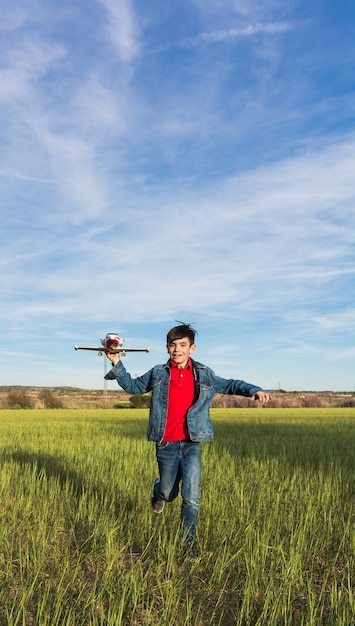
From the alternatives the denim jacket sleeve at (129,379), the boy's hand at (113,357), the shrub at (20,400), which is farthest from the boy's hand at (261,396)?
the shrub at (20,400)

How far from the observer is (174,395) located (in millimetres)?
4453

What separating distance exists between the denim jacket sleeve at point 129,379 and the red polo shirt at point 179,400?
0.71 ft

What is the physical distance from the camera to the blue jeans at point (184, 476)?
13.9 ft

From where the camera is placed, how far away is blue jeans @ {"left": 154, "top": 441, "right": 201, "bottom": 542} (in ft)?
13.9

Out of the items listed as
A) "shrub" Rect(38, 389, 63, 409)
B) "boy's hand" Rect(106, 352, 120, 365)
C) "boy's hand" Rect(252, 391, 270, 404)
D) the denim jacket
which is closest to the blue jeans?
the denim jacket

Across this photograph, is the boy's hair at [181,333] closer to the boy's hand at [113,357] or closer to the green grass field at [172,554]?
A: the boy's hand at [113,357]

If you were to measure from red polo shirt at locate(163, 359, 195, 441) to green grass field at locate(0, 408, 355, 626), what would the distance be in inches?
29.9

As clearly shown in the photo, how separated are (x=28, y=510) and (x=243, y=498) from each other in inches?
81.6

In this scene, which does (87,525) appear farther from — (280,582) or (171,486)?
(280,582)

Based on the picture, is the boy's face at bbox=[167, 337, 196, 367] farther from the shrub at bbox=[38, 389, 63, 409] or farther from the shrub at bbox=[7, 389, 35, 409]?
the shrub at bbox=[7, 389, 35, 409]

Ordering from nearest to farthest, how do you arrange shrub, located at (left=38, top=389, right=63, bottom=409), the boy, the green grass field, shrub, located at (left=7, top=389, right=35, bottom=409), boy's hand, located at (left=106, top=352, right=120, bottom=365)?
the green grass field
the boy
boy's hand, located at (left=106, top=352, right=120, bottom=365)
shrub, located at (left=38, top=389, right=63, bottom=409)
shrub, located at (left=7, top=389, right=35, bottom=409)

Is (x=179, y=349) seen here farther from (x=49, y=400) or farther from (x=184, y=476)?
(x=49, y=400)

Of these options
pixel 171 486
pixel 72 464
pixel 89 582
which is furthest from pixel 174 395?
pixel 72 464

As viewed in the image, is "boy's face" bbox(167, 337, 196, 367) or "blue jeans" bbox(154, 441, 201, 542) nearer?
"blue jeans" bbox(154, 441, 201, 542)
